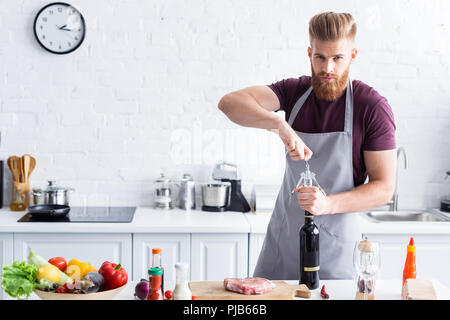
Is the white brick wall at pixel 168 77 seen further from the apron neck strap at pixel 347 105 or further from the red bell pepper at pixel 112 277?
the red bell pepper at pixel 112 277

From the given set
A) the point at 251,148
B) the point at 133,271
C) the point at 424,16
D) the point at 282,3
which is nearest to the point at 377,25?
the point at 424,16

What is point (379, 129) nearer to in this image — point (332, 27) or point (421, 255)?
point (332, 27)

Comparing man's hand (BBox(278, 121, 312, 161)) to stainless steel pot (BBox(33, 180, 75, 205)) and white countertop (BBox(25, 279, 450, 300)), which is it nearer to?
white countertop (BBox(25, 279, 450, 300))

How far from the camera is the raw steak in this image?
1.90 m

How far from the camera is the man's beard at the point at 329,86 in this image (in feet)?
7.73

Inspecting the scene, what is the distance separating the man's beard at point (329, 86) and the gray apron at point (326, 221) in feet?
0.17

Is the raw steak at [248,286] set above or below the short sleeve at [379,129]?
below

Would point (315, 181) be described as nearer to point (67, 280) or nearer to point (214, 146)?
point (67, 280)

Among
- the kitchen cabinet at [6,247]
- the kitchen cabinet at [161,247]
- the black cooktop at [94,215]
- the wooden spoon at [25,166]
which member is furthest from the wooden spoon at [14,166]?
the kitchen cabinet at [161,247]

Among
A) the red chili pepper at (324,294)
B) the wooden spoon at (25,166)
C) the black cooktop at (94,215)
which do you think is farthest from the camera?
the wooden spoon at (25,166)

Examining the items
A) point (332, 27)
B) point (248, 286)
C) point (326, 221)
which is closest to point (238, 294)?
point (248, 286)

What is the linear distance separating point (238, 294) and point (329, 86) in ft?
3.22

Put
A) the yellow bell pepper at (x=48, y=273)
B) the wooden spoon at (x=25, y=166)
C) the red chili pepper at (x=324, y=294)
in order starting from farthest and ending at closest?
the wooden spoon at (x=25, y=166)
the red chili pepper at (x=324, y=294)
the yellow bell pepper at (x=48, y=273)

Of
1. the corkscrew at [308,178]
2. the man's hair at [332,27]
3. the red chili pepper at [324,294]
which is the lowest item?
the red chili pepper at [324,294]
